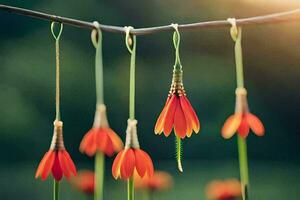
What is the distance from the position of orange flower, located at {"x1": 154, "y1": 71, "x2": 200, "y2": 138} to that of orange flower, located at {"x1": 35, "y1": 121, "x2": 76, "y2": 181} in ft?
0.29

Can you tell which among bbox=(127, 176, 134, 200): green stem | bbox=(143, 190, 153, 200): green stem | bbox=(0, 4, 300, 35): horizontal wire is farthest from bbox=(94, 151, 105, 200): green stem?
bbox=(143, 190, 153, 200): green stem

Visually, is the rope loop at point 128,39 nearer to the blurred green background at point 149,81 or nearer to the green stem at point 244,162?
the green stem at point 244,162

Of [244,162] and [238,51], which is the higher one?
[238,51]

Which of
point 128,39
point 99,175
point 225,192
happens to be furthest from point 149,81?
point 99,175

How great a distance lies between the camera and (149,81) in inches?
99.4

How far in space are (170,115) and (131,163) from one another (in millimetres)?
62

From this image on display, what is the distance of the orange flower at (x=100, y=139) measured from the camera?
631 mm

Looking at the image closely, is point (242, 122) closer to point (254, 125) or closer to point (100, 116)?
point (254, 125)

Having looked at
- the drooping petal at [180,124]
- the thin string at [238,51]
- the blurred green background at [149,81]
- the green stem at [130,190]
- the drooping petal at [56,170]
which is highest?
the blurred green background at [149,81]

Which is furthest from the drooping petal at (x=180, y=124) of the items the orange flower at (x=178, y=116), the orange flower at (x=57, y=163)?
the orange flower at (x=57, y=163)

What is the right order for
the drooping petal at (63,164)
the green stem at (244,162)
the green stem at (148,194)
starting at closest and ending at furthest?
the green stem at (244,162), the drooping petal at (63,164), the green stem at (148,194)

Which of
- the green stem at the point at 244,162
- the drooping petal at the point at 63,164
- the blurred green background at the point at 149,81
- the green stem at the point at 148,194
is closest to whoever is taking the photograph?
the green stem at the point at 244,162

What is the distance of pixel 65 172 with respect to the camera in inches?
25.1

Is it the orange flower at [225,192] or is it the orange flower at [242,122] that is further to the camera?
the orange flower at [225,192]
